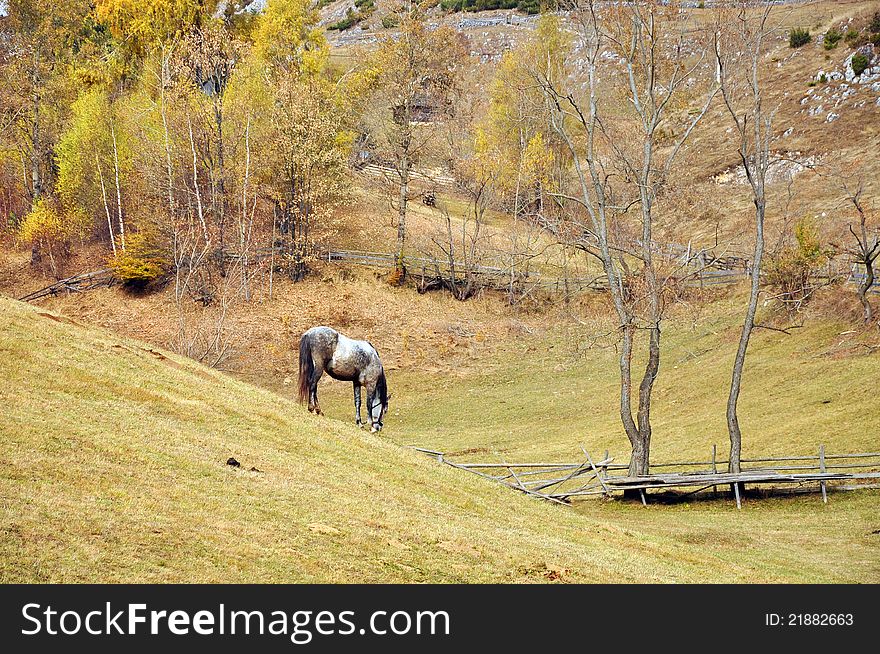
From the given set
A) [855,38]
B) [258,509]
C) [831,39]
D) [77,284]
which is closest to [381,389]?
[258,509]

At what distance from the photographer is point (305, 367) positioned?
27297mm

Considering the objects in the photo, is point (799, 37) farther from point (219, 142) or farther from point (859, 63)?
point (219, 142)

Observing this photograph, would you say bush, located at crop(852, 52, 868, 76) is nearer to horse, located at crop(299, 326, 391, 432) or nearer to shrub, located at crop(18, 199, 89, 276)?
shrub, located at crop(18, 199, 89, 276)

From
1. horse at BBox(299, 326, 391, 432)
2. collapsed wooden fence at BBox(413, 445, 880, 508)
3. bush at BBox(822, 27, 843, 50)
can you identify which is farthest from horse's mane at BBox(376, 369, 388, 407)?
bush at BBox(822, 27, 843, 50)

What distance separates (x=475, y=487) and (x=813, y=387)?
20.3 meters

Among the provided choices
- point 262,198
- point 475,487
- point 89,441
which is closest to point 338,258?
point 262,198

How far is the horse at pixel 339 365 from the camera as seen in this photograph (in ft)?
89.7

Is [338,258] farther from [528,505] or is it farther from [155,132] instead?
[528,505]

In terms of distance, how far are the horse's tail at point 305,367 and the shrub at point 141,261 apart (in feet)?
117

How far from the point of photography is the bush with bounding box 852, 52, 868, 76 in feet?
269

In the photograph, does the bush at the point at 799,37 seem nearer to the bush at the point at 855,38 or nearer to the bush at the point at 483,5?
the bush at the point at 855,38

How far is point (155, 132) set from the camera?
6078 cm

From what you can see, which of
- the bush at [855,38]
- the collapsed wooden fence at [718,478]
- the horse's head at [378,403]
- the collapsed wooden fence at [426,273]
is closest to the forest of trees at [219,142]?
the collapsed wooden fence at [426,273]

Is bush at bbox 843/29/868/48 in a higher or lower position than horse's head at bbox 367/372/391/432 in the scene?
higher
